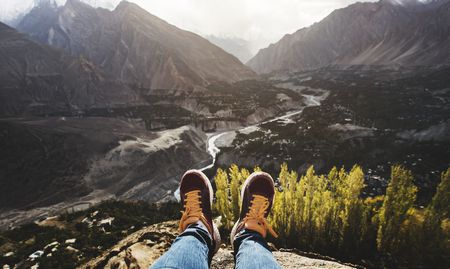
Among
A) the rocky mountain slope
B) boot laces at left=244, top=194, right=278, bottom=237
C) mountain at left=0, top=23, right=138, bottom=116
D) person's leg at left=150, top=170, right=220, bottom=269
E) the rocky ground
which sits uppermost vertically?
mountain at left=0, top=23, right=138, bottom=116

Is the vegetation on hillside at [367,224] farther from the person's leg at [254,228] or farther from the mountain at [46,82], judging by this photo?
the mountain at [46,82]

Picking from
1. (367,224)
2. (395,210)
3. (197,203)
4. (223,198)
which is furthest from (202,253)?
(223,198)

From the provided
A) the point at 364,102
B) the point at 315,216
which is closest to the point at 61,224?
the point at 315,216

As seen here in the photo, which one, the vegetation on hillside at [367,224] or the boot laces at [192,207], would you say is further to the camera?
the vegetation on hillside at [367,224]

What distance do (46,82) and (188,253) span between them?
6954 inches

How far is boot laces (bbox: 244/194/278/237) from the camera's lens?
764cm

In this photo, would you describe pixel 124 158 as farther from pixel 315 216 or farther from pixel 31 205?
pixel 315 216

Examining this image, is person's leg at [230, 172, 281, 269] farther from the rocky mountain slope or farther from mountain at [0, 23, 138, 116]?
mountain at [0, 23, 138, 116]

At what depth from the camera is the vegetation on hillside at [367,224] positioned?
64.0 ft

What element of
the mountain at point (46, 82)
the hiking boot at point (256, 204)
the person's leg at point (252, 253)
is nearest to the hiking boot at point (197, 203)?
the hiking boot at point (256, 204)

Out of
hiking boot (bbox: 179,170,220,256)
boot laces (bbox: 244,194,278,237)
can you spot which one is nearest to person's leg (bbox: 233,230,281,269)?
boot laces (bbox: 244,194,278,237)

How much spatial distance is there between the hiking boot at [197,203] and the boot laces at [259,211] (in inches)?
40.3

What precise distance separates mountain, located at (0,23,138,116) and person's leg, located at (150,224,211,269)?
153 meters

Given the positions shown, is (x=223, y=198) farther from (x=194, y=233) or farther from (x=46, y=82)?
(x=46, y=82)
